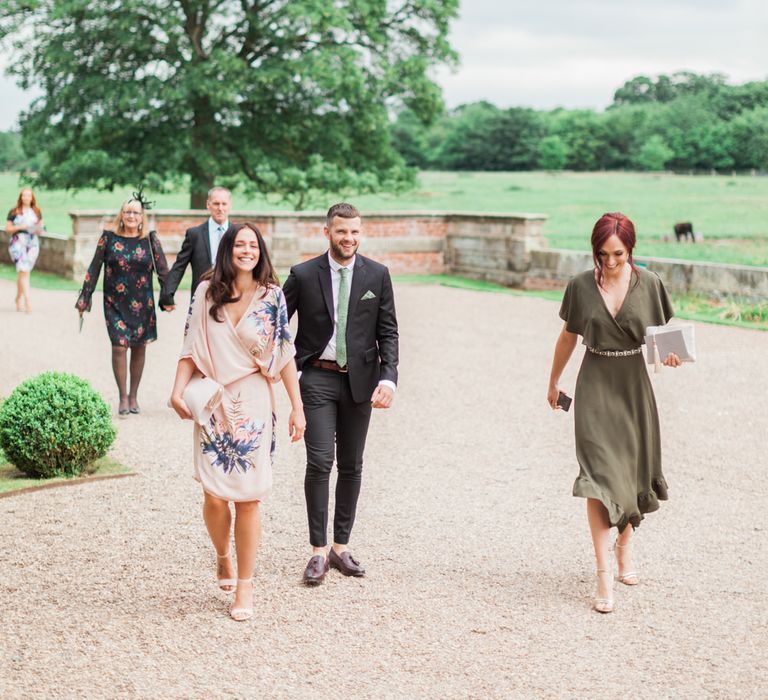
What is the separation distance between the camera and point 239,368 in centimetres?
502

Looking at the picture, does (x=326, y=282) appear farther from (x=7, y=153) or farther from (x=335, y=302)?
(x=7, y=153)

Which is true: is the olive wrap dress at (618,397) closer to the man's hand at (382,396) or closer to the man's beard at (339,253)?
the man's hand at (382,396)

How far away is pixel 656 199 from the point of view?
39281mm

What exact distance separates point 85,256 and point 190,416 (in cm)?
1748

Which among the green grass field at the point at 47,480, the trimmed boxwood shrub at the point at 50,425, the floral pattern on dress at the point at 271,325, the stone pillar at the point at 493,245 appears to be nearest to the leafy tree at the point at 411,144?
the stone pillar at the point at 493,245

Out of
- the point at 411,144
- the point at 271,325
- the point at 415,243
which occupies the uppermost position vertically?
the point at 411,144

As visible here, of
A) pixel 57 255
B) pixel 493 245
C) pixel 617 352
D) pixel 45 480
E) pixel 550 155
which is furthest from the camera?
pixel 550 155

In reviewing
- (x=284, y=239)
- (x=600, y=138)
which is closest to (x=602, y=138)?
(x=600, y=138)

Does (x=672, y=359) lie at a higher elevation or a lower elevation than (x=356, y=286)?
lower

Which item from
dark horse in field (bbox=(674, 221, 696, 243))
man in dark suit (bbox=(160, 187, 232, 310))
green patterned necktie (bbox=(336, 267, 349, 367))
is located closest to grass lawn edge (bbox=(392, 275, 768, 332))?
dark horse in field (bbox=(674, 221, 696, 243))

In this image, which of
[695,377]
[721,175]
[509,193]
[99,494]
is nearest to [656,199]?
[509,193]

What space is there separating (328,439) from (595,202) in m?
34.7

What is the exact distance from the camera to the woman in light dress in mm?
16750

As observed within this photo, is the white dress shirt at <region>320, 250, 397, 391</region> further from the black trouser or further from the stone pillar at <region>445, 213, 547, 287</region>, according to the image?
the stone pillar at <region>445, 213, 547, 287</region>
